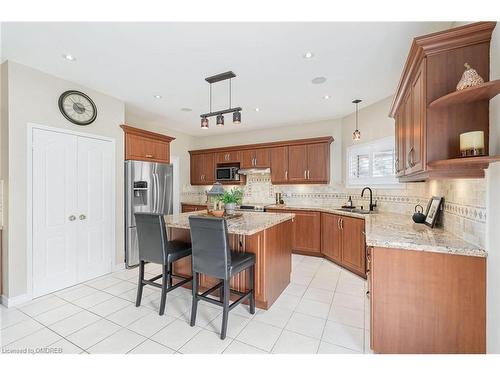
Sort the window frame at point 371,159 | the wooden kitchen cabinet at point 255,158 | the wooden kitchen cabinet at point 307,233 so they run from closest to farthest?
the window frame at point 371,159 → the wooden kitchen cabinet at point 307,233 → the wooden kitchen cabinet at point 255,158

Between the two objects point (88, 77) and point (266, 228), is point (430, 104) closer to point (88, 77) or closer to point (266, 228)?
point (266, 228)

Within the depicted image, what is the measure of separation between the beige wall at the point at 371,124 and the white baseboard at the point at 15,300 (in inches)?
200

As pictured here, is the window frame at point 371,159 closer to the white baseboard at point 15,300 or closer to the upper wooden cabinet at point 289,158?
the upper wooden cabinet at point 289,158

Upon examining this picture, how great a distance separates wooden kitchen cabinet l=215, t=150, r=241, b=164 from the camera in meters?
5.40

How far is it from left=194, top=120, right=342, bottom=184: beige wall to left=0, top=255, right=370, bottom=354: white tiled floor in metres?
2.56

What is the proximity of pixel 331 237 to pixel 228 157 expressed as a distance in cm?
295

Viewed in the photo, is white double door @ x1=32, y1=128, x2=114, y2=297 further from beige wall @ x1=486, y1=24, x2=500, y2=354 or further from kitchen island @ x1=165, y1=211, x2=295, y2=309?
beige wall @ x1=486, y1=24, x2=500, y2=354

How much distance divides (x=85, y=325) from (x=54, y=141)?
7.10 feet

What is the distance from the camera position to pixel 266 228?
2307 mm

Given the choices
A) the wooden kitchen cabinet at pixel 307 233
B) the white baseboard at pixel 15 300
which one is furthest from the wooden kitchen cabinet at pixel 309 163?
the white baseboard at pixel 15 300

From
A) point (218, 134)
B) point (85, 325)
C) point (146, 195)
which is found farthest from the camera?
point (218, 134)

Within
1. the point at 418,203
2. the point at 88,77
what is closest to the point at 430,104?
the point at 418,203

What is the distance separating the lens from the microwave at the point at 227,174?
5.40 meters

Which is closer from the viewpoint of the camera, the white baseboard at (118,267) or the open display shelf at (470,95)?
the open display shelf at (470,95)
